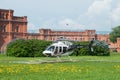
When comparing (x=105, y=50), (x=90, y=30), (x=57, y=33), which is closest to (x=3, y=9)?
(x=57, y=33)

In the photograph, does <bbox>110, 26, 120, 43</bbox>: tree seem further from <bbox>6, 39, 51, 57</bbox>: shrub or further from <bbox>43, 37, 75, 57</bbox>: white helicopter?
<bbox>43, 37, 75, 57</bbox>: white helicopter

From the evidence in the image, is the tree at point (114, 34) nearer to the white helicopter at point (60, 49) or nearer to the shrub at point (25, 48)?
the shrub at point (25, 48)

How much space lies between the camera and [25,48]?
55406 millimetres

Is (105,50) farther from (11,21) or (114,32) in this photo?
(114,32)

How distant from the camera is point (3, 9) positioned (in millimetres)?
122250

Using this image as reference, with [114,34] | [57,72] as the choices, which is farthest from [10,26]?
[57,72]

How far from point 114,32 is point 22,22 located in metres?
39.9

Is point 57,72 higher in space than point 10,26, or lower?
lower

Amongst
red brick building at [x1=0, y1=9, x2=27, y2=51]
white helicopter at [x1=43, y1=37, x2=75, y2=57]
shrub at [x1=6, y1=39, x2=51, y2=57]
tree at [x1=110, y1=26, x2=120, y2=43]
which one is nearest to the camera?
white helicopter at [x1=43, y1=37, x2=75, y2=57]

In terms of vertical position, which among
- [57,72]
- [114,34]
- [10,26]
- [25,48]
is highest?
[10,26]

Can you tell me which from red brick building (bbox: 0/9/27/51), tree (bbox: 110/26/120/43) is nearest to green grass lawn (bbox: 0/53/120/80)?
red brick building (bbox: 0/9/27/51)

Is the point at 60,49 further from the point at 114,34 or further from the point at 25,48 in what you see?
the point at 114,34

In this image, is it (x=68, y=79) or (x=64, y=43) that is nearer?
(x=68, y=79)

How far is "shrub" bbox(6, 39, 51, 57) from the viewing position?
180 ft
